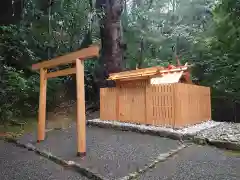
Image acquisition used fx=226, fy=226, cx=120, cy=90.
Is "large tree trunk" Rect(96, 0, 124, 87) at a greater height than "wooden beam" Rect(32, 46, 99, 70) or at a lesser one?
greater

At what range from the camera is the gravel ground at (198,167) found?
12.2 feet

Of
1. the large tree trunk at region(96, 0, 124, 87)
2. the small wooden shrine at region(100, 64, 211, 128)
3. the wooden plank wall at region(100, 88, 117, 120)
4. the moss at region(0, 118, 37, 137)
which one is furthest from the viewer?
the large tree trunk at region(96, 0, 124, 87)

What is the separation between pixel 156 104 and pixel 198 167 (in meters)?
3.52

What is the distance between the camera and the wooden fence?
7121mm

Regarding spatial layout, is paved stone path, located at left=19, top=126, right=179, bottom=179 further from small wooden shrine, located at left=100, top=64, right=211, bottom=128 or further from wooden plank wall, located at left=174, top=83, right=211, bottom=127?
wooden plank wall, located at left=174, top=83, right=211, bottom=127

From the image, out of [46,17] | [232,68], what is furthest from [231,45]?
[46,17]

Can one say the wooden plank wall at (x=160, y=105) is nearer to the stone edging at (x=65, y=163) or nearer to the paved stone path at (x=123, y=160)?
the paved stone path at (x=123, y=160)

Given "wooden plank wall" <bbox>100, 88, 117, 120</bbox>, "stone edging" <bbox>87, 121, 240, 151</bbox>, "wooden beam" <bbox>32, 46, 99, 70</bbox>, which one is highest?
"wooden beam" <bbox>32, 46, 99, 70</bbox>

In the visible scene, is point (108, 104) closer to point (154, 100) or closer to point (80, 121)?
point (154, 100)

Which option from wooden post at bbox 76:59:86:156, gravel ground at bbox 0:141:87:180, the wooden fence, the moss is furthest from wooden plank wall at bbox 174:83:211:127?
the moss

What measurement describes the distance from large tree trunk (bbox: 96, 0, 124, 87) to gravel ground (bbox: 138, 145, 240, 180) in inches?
242

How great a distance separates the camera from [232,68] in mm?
10828

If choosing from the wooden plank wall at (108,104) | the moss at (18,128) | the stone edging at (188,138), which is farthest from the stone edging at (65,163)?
the wooden plank wall at (108,104)

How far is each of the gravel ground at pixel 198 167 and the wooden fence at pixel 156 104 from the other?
2.14 meters
